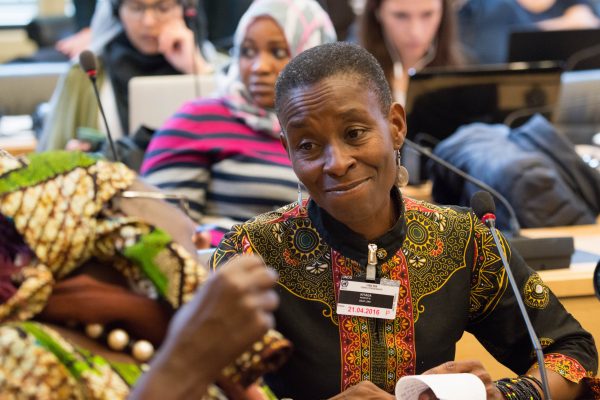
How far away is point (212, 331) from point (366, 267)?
68 centimetres

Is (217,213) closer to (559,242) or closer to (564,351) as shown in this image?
(559,242)

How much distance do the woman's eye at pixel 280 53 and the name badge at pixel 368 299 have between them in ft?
4.97

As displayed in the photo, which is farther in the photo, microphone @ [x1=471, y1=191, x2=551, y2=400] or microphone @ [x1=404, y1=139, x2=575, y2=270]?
microphone @ [x1=404, y1=139, x2=575, y2=270]

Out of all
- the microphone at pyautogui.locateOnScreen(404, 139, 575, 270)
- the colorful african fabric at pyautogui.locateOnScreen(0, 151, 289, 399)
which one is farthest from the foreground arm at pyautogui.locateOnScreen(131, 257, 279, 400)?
the microphone at pyautogui.locateOnScreen(404, 139, 575, 270)

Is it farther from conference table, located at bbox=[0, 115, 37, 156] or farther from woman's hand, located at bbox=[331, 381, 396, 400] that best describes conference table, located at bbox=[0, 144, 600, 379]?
conference table, located at bbox=[0, 115, 37, 156]

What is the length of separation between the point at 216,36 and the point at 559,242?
376 centimetres

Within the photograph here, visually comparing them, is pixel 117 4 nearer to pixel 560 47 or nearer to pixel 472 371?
pixel 560 47

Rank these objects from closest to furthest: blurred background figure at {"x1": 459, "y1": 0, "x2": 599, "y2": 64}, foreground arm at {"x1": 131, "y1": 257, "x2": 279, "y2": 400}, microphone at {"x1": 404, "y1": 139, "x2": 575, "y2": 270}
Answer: foreground arm at {"x1": 131, "y1": 257, "x2": 279, "y2": 400} < microphone at {"x1": 404, "y1": 139, "x2": 575, "y2": 270} < blurred background figure at {"x1": 459, "y1": 0, "x2": 599, "y2": 64}

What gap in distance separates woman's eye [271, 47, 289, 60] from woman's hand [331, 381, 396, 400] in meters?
1.66

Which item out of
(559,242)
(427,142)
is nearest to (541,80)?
(427,142)

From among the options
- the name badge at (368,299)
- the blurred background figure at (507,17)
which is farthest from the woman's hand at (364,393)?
the blurred background figure at (507,17)

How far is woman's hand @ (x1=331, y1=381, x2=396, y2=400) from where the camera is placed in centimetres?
144

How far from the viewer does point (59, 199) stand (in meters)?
1.01

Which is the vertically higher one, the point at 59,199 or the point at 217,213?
the point at 59,199
